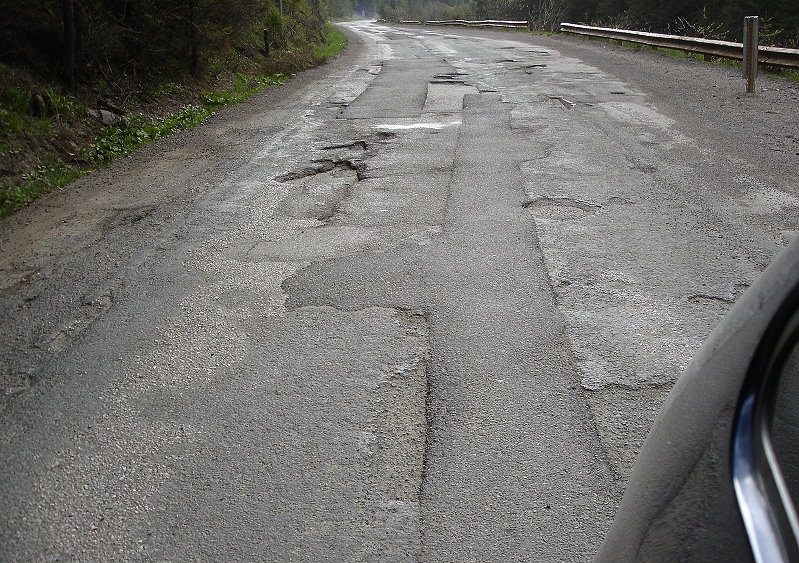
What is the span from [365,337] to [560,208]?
8.95ft

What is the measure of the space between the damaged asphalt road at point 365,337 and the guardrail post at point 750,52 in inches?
130

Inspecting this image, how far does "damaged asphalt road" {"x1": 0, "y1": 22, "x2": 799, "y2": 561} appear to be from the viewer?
9.09 ft

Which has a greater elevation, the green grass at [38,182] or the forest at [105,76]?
the forest at [105,76]

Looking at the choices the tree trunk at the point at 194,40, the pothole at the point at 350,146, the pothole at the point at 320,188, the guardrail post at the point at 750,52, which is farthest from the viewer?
the tree trunk at the point at 194,40

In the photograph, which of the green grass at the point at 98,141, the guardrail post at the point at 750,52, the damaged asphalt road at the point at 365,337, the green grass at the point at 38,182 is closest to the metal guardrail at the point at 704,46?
the guardrail post at the point at 750,52

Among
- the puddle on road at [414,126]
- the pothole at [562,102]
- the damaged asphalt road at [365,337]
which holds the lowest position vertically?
the damaged asphalt road at [365,337]

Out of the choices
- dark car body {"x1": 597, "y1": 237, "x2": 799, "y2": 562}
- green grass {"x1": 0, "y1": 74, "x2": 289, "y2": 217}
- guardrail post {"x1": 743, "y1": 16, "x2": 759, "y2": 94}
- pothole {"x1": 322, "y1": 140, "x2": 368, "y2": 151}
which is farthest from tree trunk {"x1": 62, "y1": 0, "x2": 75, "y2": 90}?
dark car body {"x1": 597, "y1": 237, "x2": 799, "y2": 562}

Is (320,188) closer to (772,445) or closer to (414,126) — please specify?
(414,126)

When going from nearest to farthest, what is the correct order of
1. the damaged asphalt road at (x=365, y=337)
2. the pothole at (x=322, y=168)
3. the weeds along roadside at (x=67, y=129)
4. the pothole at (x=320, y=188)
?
the damaged asphalt road at (x=365, y=337)
the pothole at (x=320, y=188)
the pothole at (x=322, y=168)
the weeds along roadside at (x=67, y=129)

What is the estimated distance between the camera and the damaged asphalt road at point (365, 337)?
2770 mm

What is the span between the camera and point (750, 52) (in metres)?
11.9

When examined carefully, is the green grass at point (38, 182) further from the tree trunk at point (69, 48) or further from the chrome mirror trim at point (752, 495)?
the chrome mirror trim at point (752, 495)

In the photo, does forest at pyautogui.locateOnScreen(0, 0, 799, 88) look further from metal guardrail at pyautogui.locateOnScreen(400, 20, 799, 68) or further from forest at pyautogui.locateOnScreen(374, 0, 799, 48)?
forest at pyautogui.locateOnScreen(374, 0, 799, 48)

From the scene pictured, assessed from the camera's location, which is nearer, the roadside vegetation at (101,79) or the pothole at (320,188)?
the pothole at (320,188)
